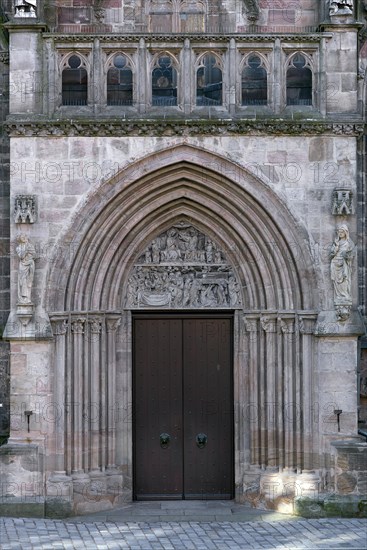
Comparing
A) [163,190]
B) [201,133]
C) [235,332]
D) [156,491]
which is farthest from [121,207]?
[156,491]

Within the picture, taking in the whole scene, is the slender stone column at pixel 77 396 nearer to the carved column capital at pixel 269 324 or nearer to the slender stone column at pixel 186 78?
the carved column capital at pixel 269 324

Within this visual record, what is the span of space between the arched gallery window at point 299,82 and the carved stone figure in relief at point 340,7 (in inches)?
30.9

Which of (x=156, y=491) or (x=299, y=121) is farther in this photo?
(x=156, y=491)

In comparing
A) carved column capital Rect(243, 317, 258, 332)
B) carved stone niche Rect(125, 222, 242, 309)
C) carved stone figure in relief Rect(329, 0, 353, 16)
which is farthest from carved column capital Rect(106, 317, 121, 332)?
carved stone figure in relief Rect(329, 0, 353, 16)

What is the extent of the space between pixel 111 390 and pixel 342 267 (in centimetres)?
392

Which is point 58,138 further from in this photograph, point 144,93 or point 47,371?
point 47,371

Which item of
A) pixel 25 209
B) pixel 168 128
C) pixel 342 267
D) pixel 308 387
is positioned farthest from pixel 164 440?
pixel 168 128

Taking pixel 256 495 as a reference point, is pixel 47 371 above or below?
above

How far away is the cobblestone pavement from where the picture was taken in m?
12.2

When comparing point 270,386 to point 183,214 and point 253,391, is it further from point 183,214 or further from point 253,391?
point 183,214

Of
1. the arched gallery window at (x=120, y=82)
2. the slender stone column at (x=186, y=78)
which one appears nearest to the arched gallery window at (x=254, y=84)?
the slender stone column at (x=186, y=78)

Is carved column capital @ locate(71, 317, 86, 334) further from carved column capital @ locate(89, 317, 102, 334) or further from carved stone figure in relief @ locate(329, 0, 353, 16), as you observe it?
carved stone figure in relief @ locate(329, 0, 353, 16)

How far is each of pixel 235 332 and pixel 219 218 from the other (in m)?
1.79

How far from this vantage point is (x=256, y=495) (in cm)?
1405
